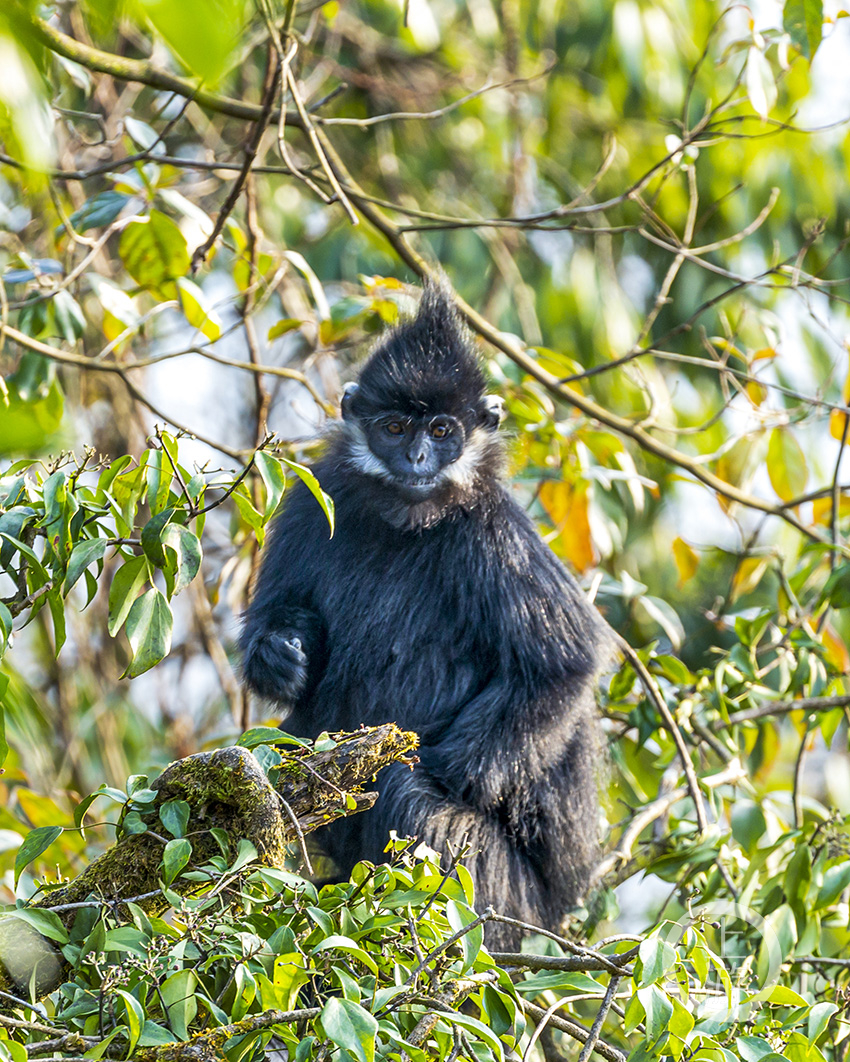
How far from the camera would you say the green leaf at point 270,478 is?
6.21 ft

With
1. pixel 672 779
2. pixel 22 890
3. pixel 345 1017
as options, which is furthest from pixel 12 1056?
pixel 672 779

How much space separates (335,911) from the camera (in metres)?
1.99

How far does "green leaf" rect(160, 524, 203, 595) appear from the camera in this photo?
1.96 meters

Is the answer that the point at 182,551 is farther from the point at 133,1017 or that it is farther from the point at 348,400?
the point at 348,400

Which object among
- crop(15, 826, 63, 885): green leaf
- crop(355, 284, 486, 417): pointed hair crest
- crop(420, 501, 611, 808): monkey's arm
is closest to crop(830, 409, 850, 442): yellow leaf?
crop(420, 501, 611, 808): monkey's arm

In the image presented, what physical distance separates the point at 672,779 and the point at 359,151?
4.63 meters

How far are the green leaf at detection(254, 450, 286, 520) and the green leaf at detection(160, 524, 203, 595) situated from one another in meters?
0.15

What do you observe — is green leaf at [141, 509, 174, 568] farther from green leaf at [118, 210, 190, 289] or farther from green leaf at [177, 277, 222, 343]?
green leaf at [118, 210, 190, 289]

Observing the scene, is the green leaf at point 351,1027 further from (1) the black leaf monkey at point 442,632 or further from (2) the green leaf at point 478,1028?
(1) the black leaf monkey at point 442,632

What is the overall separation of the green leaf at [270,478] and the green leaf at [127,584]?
258 millimetres

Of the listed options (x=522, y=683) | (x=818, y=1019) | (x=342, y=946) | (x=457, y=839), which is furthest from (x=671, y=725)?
(x=342, y=946)

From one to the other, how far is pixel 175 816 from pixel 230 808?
128 millimetres

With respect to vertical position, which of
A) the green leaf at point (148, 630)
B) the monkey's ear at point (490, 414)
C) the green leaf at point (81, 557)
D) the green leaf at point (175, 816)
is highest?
the monkey's ear at point (490, 414)

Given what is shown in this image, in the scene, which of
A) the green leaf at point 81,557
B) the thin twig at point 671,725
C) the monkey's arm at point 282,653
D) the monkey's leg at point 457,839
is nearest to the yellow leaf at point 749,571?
the thin twig at point 671,725
